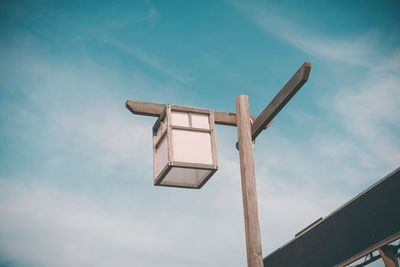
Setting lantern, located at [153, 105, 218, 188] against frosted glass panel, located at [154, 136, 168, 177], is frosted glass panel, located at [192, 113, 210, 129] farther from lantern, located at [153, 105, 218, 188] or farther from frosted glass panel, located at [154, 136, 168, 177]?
frosted glass panel, located at [154, 136, 168, 177]

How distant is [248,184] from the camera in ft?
14.9

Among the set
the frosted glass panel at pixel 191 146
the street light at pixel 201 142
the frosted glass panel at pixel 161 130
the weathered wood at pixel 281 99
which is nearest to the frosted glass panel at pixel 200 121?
the street light at pixel 201 142

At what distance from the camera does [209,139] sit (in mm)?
4801

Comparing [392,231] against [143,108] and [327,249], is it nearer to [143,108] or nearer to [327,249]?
[327,249]

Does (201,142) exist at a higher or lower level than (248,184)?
higher

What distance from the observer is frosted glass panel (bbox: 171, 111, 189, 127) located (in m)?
4.74

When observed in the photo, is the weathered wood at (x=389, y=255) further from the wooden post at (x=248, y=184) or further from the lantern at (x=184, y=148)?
the lantern at (x=184, y=148)

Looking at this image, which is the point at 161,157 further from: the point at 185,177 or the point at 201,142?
the point at 201,142

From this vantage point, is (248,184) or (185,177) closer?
(248,184)

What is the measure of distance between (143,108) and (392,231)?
862 centimetres

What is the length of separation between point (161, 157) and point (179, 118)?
537 mm

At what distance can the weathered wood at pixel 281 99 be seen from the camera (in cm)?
451

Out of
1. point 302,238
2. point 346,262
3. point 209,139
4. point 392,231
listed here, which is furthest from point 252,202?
point 302,238

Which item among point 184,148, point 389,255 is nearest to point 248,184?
point 184,148
